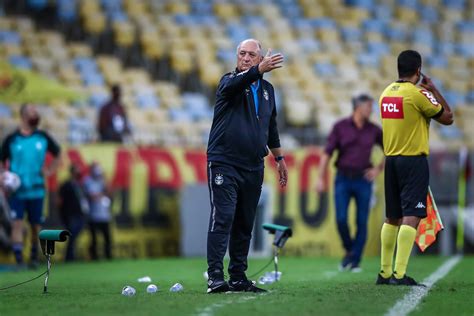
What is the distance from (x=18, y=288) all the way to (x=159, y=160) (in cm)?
890

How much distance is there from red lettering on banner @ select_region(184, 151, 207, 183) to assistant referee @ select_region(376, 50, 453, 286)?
10.1m

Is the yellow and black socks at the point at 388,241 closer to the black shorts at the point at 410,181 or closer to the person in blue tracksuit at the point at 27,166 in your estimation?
the black shorts at the point at 410,181

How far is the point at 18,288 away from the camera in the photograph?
39.5ft

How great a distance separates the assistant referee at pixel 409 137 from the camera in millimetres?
10945

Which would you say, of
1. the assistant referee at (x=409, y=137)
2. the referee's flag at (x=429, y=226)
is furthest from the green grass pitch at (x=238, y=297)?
the assistant referee at (x=409, y=137)

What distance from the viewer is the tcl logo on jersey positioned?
433 inches

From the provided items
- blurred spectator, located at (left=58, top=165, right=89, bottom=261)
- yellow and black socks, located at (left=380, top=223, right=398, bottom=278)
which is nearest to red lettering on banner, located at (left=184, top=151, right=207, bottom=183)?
blurred spectator, located at (left=58, top=165, right=89, bottom=261)

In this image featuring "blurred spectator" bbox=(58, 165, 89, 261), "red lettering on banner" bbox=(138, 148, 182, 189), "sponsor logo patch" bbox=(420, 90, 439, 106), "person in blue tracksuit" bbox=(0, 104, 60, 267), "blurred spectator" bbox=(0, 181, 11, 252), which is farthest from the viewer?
"red lettering on banner" bbox=(138, 148, 182, 189)

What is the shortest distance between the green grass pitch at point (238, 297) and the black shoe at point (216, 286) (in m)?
0.11

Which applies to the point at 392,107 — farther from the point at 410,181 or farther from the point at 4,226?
the point at 4,226

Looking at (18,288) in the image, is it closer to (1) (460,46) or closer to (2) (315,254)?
(2) (315,254)

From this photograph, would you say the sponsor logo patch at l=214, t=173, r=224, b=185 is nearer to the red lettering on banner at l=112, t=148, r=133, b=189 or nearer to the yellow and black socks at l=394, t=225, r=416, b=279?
the yellow and black socks at l=394, t=225, r=416, b=279

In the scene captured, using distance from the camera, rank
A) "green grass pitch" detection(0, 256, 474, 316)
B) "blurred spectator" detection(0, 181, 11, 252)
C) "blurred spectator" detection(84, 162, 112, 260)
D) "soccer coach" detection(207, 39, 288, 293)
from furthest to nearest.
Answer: "blurred spectator" detection(84, 162, 112, 260), "blurred spectator" detection(0, 181, 11, 252), "soccer coach" detection(207, 39, 288, 293), "green grass pitch" detection(0, 256, 474, 316)

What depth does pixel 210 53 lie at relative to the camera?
26.5 metres
